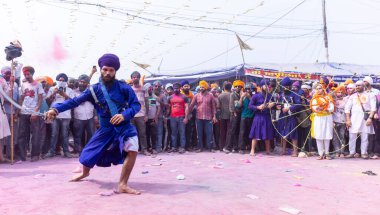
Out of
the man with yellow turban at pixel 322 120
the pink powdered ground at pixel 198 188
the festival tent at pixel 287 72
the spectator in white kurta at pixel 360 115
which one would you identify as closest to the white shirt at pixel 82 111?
the pink powdered ground at pixel 198 188

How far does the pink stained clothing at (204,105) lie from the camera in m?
10.4

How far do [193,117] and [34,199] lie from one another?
21.7ft

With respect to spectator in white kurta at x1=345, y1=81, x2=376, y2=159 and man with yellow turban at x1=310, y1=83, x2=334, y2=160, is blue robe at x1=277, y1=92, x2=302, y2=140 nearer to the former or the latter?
man with yellow turban at x1=310, y1=83, x2=334, y2=160

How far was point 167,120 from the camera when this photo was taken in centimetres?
1080

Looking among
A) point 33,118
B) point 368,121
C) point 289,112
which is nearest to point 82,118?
point 33,118

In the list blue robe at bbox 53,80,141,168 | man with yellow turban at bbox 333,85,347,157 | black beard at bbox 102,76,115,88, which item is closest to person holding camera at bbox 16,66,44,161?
blue robe at bbox 53,80,141,168

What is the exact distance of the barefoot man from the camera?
5.11 m

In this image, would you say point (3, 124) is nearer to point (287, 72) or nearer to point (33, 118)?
point (33, 118)

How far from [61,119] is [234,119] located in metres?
4.47

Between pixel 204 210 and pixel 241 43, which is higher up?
pixel 241 43

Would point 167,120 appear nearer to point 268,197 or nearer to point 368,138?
point 368,138

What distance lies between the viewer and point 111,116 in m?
5.25

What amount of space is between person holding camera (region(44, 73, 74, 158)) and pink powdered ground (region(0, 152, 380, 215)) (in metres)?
0.70

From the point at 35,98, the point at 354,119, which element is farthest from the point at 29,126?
the point at 354,119
